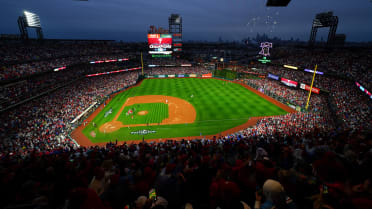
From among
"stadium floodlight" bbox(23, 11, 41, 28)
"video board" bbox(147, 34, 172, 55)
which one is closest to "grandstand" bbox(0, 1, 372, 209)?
"stadium floodlight" bbox(23, 11, 41, 28)

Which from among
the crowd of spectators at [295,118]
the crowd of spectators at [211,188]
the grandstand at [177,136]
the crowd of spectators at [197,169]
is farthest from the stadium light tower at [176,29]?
the crowd of spectators at [211,188]

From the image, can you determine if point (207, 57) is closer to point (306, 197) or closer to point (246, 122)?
point (246, 122)

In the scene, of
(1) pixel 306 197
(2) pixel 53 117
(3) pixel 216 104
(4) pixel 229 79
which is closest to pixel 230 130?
(3) pixel 216 104

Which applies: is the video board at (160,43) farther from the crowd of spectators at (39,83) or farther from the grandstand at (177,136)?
the crowd of spectators at (39,83)

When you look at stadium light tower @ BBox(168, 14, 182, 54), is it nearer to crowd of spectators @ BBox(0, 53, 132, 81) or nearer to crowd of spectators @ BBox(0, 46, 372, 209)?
crowd of spectators @ BBox(0, 53, 132, 81)

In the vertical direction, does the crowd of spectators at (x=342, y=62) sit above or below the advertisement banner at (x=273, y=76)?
above
